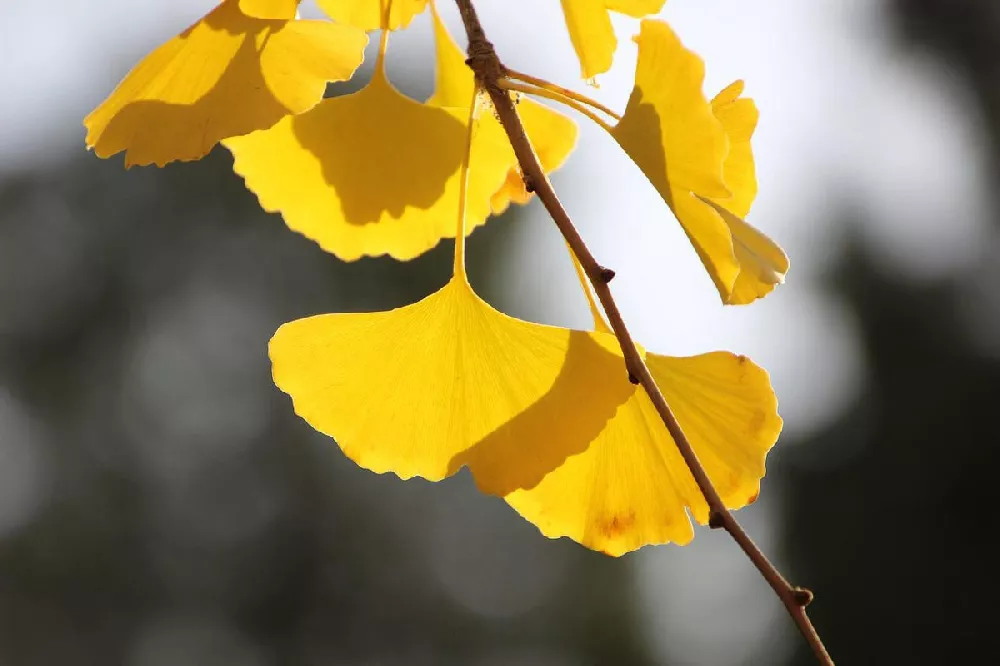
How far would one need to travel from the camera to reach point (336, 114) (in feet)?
1.41

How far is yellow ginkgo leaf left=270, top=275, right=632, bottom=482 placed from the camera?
0.35 m

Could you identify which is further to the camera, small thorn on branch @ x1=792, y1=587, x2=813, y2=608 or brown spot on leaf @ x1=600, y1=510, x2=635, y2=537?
brown spot on leaf @ x1=600, y1=510, x2=635, y2=537

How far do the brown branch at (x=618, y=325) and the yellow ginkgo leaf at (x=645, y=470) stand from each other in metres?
0.08

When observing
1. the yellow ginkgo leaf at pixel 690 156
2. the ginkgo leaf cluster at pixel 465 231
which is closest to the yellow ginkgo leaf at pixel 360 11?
the ginkgo leaf cluster at pixel 465 231

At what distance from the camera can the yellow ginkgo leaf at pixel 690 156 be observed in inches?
11.3

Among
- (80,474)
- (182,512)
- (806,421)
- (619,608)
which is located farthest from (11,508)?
(806,421)

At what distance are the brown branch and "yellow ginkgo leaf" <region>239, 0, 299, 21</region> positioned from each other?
5cm

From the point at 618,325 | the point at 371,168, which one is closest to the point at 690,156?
the point at 618,325

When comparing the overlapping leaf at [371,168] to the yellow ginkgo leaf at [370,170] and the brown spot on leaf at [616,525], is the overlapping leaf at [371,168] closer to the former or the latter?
the yellow ginkgo leaf at [370,170]

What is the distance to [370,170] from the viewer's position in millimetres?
436

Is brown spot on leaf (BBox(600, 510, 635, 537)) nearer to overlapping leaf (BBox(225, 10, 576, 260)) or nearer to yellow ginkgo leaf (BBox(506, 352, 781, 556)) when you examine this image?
yellow ginkgo leaf (BBox(506, 352, 781, 556))

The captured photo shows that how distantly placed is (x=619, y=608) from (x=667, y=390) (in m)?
6.99

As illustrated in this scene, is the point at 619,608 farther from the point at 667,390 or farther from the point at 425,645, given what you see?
the point at 667,390

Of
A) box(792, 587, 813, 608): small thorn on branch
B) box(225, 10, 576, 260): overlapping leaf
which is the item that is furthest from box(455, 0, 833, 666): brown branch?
box(225, 10, 576, 260): overlapping leaf
